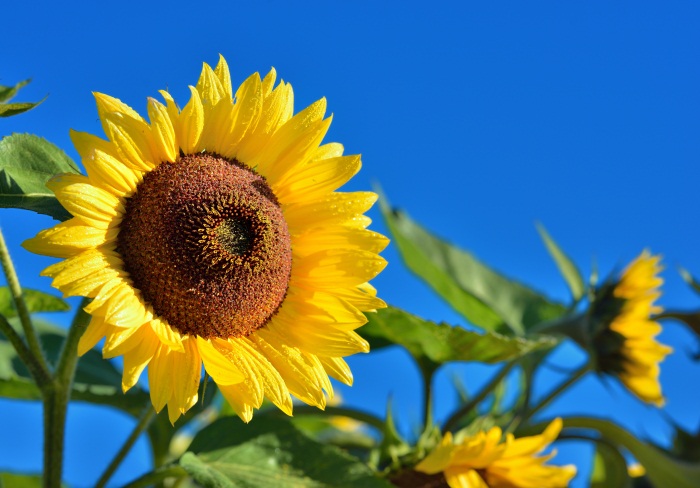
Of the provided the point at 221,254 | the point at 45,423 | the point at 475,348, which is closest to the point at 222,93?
the point at 221,254

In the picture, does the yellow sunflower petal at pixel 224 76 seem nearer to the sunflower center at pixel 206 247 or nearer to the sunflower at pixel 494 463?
the sunflower center at pixel 206 247

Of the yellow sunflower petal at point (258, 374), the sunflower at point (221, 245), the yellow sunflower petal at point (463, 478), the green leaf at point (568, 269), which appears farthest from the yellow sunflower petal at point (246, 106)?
the green leaf at point (568, 269)

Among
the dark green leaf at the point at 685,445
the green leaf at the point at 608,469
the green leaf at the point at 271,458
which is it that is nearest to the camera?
the green leaf at the point at 271,458

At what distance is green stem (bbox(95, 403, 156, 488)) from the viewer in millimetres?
1518

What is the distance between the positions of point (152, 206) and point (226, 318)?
199 mm

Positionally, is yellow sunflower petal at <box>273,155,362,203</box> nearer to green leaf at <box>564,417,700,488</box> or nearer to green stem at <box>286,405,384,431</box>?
green stem at <box>286,405,384,431</box>

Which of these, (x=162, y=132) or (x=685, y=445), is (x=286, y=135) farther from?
(x=685, y=445)

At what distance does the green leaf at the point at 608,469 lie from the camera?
210 centimetres

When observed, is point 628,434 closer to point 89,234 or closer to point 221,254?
point 221,254

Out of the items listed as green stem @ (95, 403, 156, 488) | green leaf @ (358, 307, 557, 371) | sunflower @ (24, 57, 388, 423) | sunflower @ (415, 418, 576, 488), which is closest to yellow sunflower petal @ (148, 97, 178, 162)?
sunflower @ (24, 57, 388, 423)

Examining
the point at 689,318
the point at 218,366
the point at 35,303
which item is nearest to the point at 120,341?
the point at 218,366

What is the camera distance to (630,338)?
229cm

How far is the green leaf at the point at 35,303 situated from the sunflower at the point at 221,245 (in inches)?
15.0

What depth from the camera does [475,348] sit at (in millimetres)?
1747
